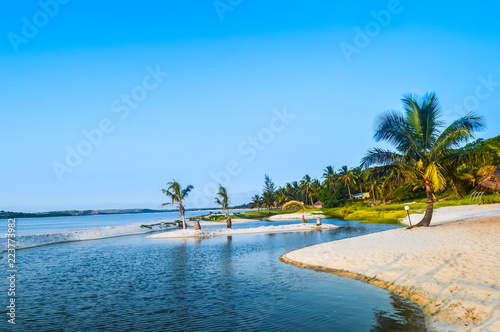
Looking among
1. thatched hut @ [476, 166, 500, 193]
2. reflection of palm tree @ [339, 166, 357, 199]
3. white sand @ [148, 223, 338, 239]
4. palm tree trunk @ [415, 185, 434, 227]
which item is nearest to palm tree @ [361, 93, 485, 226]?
palm tree trunk @ [415, 185, 434, 227]

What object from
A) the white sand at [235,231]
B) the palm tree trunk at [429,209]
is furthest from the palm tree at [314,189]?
the palm tree trunk at [429,209]

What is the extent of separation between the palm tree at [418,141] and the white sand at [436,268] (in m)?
4.66

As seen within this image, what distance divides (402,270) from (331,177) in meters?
111

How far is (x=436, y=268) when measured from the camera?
41.1 ft

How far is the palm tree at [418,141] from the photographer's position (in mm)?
22500

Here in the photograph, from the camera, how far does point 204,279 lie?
624 inches

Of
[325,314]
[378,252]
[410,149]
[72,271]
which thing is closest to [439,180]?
[410,149]

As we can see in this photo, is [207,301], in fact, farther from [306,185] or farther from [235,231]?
[306,185]

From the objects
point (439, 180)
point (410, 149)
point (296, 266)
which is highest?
point (410, 149)

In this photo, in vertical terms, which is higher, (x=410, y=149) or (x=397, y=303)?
(x=410, y=149)

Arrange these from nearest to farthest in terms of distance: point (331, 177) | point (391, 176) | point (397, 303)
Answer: point (397, 303) → point (391, 176) → point (331, 177)

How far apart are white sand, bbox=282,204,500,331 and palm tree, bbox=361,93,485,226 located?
466 centimetres

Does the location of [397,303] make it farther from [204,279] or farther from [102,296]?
[102,296]

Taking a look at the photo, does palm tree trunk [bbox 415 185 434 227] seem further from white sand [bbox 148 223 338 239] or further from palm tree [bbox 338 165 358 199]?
palm tree [bbox 338 165 358 199]
